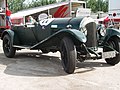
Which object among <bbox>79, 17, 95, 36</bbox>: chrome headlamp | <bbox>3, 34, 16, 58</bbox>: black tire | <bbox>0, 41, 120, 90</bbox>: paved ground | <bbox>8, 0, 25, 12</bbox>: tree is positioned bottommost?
<bbox>0, 41, 120, 90</bbox>: paved ground

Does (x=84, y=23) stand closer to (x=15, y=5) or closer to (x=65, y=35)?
(x=65, y=35)

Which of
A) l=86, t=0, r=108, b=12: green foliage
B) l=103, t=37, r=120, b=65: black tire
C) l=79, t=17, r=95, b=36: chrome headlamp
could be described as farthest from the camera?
l=86, t=0, r=108, b=12: green foliage

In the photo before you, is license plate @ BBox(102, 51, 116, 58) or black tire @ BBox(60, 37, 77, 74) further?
license plate @ BBox(102, 51, 116, 58)

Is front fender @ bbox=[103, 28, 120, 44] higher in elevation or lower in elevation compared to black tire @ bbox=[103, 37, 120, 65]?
higher

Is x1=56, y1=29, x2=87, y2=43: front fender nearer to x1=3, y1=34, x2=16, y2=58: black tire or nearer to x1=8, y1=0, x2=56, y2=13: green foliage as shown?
x1=3, y1=34, x2=16, y2=58: black tire

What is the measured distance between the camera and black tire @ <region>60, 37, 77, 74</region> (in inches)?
247

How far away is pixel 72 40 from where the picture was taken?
21.3 feet

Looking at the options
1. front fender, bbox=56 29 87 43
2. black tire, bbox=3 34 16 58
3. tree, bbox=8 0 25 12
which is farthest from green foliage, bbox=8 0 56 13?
front fender, bbox=56 29 87 43

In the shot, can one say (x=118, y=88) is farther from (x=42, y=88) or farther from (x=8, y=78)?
(x=8, y=78)

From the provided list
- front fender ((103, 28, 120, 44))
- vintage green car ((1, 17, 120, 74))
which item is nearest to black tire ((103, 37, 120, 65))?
vintage green car ((1, 17, 120, 74))

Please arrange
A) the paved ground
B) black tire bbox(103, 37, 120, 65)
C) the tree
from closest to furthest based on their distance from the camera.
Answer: the paved ground, black tire bbox(103, 37, 120, 65), the tree

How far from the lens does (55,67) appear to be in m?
7.27

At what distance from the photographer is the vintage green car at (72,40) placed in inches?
252

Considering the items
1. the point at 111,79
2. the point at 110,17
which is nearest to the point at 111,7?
the point at 110,17
